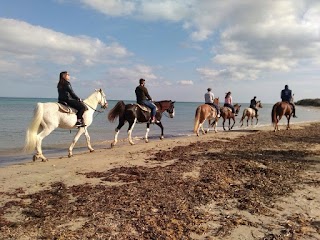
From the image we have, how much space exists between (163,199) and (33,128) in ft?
19.6

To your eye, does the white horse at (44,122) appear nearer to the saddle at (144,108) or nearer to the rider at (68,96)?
the rider at (68,96)

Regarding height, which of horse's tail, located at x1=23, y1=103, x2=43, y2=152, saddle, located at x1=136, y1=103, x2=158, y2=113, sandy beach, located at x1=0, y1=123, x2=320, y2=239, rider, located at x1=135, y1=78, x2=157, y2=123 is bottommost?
sandy beach, located at x1=0, y1=123, x2=320, y2=239

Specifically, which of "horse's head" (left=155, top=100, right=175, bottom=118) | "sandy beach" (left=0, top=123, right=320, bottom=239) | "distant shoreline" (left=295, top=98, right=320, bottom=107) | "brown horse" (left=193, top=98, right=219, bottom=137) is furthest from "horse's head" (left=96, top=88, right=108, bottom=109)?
"distant shoreline" (left=295, top=98, right=320, bottom=107)

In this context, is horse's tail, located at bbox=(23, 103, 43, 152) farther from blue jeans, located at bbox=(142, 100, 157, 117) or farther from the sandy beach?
blue jeans, located at bbox=(142, 100, 157, 117)

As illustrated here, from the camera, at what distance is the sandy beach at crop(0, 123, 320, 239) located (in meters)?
4.66

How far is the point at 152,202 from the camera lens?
574cm

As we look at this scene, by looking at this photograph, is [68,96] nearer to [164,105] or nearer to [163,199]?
[163,199]

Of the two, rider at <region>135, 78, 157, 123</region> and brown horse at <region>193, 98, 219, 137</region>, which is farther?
brown horse at <region>193, 98, 219, 137</region>

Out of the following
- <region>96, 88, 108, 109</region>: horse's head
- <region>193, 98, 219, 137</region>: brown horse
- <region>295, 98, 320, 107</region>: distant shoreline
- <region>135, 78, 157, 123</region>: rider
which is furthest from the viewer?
→ <region>295, 98, 320, 107</region>: distant shoreline

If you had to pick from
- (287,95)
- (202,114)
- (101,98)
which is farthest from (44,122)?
(287,95)

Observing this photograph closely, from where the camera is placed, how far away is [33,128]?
9977mm

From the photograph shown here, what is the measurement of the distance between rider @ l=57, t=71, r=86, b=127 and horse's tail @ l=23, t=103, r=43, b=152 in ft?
3.40

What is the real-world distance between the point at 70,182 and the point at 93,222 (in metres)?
2.63

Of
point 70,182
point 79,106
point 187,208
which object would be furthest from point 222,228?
point 79,106
